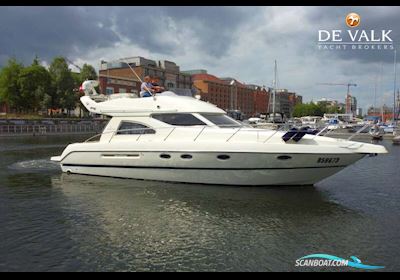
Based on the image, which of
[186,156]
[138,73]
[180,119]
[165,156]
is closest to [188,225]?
[186,156]

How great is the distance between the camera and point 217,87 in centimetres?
14312

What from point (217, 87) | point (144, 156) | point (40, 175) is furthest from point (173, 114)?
point (217, 87)

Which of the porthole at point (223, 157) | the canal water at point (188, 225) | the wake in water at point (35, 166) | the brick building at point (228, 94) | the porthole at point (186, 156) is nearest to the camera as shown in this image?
the canal water at point (188, 225)

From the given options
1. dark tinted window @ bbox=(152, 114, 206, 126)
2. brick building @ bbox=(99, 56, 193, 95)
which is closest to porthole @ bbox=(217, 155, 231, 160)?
dark tinted window @ bbox=(152, 114, 206, 126)

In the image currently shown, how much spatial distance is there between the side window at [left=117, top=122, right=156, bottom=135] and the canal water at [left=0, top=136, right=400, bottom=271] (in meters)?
1.79

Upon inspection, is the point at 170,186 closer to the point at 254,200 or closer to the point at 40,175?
the point at 254,200

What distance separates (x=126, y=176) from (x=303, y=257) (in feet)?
26.4

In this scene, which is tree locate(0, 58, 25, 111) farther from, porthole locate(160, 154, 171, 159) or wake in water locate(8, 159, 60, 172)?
porthole locate(160, 154, 171, 159)

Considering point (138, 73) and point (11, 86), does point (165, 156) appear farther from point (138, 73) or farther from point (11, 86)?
point (138, 73)

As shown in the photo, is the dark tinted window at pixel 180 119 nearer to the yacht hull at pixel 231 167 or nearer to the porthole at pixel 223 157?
the yacht hull at pixel 231 167

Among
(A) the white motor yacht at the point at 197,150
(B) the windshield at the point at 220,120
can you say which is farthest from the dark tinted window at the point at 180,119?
(B) the windshield at the point at 220,120

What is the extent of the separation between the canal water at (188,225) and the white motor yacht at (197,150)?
1.58 ft

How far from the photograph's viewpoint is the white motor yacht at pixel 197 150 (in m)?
10.6

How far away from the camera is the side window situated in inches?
494
